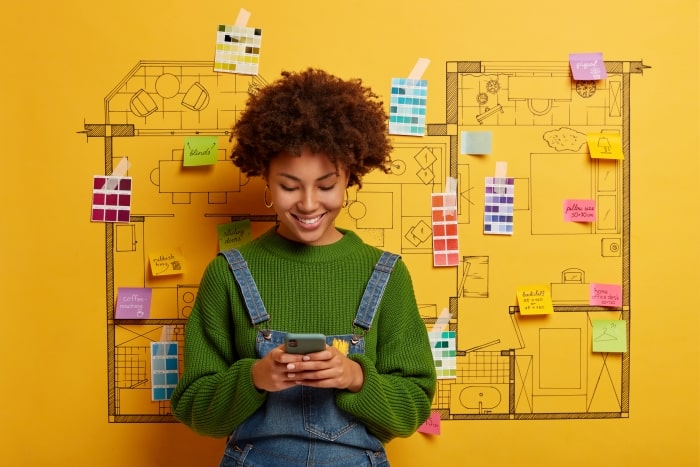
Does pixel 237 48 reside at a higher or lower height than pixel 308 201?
higher

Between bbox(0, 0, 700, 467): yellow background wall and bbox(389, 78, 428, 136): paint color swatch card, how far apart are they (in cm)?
3

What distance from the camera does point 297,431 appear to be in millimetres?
1308

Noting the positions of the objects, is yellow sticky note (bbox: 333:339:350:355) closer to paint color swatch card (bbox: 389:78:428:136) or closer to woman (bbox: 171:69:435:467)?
woman (bbox: 171:69:435:467)

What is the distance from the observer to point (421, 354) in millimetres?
1402

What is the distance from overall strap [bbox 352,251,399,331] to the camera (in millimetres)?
1365

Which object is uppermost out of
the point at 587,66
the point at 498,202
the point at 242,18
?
the point at 242,18

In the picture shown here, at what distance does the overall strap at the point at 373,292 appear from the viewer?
1.37 m

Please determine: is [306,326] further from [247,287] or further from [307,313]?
[247,287]

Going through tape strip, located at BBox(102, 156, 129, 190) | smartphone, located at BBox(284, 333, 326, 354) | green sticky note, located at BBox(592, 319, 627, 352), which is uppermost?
tape strip, located at BBox(102, 156, 129, 190)

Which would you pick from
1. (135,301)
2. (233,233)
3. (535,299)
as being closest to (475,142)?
(535,299)

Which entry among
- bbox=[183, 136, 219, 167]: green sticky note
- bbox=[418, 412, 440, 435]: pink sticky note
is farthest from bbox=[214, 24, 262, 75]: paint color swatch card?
bbox=[418, 412, 440, 435]: pink sticky note

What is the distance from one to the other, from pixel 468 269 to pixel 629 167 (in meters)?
0.48

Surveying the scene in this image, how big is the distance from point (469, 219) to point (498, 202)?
0.08 m

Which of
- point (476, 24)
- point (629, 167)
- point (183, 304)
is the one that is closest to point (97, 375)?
point (183, 304)
